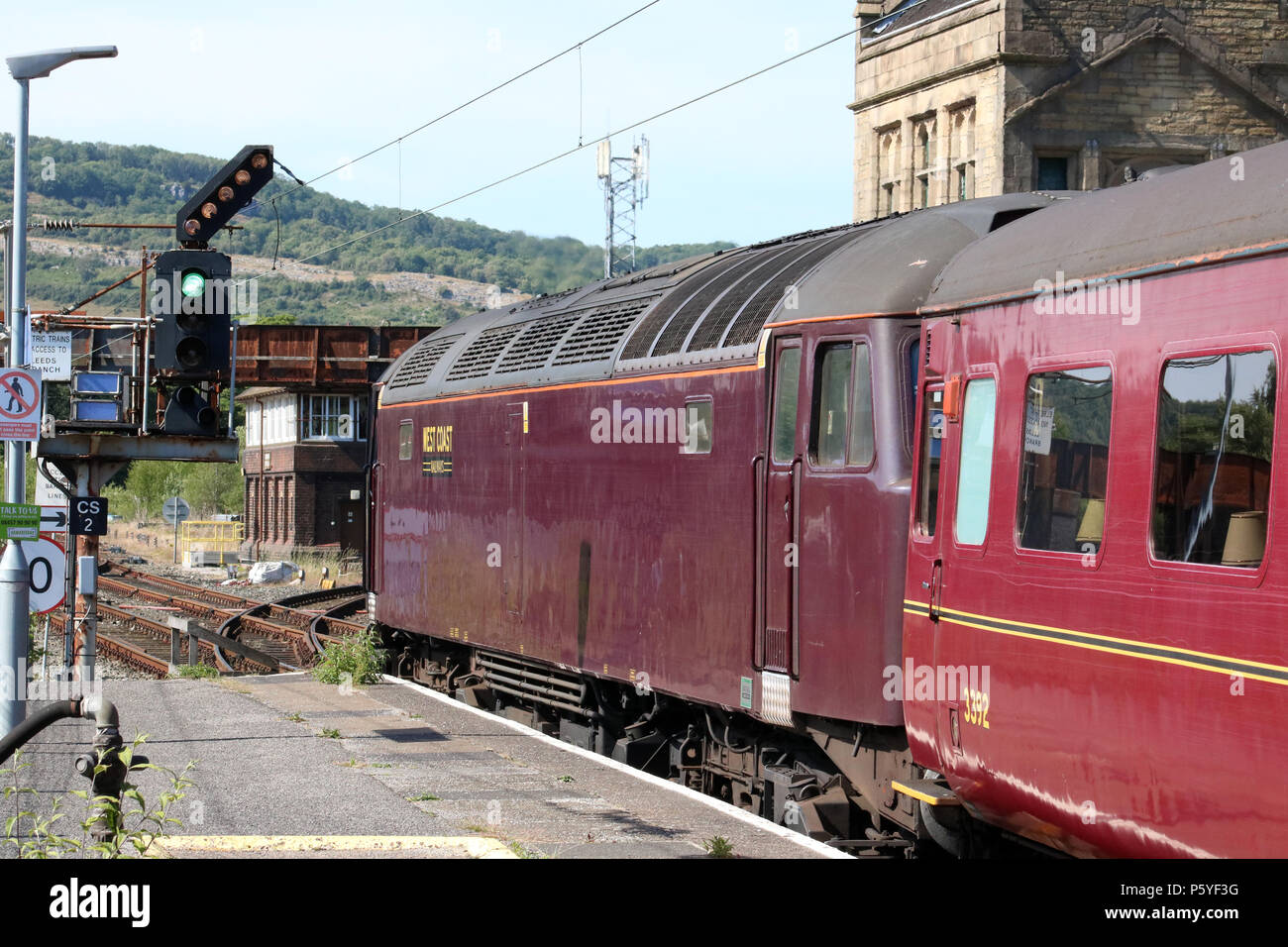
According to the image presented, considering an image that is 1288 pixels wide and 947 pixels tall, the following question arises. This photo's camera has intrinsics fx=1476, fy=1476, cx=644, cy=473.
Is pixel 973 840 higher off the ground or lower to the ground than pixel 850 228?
lower

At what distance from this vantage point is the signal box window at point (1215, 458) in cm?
562

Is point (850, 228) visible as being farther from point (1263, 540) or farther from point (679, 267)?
point (1263, 540)

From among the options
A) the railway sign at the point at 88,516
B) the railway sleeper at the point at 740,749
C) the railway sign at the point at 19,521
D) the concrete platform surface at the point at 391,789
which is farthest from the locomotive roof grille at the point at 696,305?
the railway sign at the point at 88,516

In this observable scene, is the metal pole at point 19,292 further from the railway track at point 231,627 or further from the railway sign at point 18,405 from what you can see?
the railway track at point 231,627

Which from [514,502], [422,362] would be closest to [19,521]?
[514,502]

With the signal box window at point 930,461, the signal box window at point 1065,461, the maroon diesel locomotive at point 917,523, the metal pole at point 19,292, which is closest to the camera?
the maroon diesel locomotive at point 917,523

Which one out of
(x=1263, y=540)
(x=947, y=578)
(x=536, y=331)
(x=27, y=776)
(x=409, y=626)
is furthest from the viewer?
(x=409, y=626)

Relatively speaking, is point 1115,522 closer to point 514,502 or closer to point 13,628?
point 13,628

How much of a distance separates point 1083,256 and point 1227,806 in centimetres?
253

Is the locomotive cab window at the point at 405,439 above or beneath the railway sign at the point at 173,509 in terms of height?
above

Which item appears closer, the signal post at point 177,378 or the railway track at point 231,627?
the signal post at point 177,378

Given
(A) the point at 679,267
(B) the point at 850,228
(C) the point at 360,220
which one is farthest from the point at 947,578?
(C) the point at 360,220

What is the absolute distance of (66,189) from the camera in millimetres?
151000

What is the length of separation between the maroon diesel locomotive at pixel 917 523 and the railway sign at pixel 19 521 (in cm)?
417
